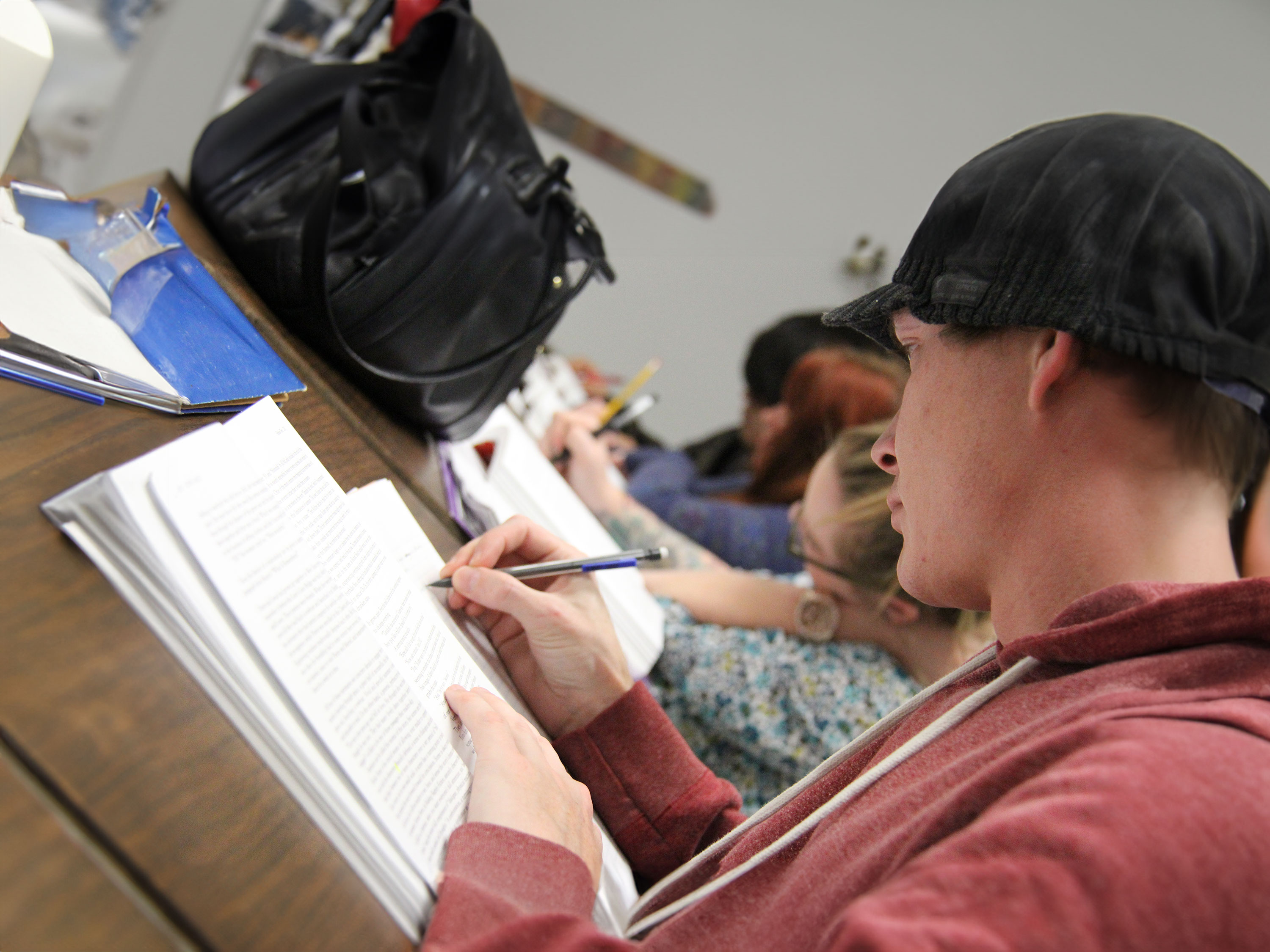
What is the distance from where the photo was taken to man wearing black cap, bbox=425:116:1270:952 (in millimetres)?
313

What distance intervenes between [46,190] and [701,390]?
2.19m

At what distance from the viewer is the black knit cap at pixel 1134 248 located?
1.47ft

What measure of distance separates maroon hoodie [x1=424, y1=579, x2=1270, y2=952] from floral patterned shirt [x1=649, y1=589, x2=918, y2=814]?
36 cm

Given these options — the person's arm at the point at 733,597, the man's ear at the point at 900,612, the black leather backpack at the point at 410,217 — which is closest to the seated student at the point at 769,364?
the person's arm at the point at 733,597

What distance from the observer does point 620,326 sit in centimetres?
273

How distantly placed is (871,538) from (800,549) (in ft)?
0.56

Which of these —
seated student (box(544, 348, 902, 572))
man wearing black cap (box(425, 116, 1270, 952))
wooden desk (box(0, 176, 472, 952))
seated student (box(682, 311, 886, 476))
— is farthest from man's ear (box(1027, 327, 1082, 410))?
seated student (box(682, 311, 886, 476))

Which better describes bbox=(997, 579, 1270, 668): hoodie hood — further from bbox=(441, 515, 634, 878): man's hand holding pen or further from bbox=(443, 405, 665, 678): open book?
bbox=(443, 405, 665, 678): open book

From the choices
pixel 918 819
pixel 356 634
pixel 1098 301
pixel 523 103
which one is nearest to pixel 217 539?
pixel 356 634

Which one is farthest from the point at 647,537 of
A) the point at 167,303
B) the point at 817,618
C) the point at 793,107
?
the point at 793,107

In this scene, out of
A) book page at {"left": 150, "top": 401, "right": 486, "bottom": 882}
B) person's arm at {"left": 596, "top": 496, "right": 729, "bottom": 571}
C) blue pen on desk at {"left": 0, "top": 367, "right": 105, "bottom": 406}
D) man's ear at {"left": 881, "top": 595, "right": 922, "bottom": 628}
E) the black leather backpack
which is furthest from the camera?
person's arm at {"left": 596, "top": 496, "right": 729, "bottom": 571}

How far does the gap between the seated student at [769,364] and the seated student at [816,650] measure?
3.25ft

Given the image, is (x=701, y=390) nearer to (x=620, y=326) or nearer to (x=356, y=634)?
(x=620, y=326)

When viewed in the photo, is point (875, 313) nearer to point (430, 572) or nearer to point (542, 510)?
point (430, 572)
